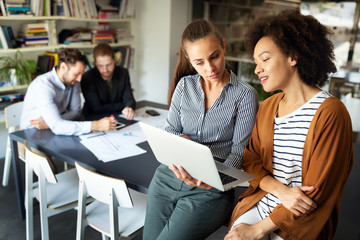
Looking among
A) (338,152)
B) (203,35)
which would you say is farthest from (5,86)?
(338,152)

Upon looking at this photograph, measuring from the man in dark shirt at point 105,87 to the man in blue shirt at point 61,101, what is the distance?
0.12 meters

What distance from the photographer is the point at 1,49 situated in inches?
126

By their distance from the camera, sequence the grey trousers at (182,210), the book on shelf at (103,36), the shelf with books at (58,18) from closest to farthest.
A: 1. the grey trousers at (182,210)
2. the shelf with books at (58,18)
3. the book on shelf at (103,36)

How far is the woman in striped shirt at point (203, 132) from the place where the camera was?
4.29 feet

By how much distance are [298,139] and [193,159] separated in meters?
0.39

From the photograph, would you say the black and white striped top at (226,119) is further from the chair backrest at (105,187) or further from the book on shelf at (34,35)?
the book on shelf at (34,35)

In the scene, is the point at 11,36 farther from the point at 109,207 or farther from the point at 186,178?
the point at 186,178

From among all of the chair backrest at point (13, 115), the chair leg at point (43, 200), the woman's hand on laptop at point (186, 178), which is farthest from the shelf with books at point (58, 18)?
the woman's hand on laptop at point (186, 178)

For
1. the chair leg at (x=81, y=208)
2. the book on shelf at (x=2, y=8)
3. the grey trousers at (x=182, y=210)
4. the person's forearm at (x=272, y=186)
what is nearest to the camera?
the person's forearm at (x=272, y=186)

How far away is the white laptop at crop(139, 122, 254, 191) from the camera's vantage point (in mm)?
1082

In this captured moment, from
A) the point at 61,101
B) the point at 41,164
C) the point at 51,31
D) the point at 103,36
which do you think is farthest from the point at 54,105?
the point at 103,36

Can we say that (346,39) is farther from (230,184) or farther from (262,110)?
(230,184)

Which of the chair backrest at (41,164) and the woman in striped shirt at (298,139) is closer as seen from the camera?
the woman in striped shirt at (298,139)

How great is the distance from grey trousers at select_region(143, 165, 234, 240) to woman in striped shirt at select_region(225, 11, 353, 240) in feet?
0.33
